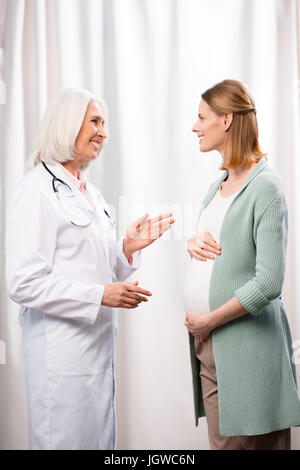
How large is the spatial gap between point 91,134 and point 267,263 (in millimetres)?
623

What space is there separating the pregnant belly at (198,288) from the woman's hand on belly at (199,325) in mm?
28

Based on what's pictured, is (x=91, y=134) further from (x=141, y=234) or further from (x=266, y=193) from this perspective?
(x=266, y=193)

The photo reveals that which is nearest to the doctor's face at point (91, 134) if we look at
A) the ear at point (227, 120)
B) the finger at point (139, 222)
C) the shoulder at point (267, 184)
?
the finger at point (139, 222)

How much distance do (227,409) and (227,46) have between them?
58.7 inches

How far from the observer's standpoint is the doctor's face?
4.75ft

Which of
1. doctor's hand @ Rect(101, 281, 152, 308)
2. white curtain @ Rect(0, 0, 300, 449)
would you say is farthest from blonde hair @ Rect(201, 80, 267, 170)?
white curtain @ Rect(0, 0, 300, 449)

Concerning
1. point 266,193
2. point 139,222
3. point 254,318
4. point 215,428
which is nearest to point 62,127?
point 139,222

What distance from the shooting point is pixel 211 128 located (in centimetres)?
142

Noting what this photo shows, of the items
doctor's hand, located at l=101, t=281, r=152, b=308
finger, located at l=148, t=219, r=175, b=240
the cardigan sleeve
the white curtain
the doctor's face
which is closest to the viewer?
the cardigan sleeve

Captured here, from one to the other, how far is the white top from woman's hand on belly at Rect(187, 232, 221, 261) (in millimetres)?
14

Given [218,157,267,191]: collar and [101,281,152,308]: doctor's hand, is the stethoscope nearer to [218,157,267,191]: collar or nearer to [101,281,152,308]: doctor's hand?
[101,281,152,308]: doctor's hand

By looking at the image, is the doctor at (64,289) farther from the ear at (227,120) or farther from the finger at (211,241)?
the ear at (227,120)

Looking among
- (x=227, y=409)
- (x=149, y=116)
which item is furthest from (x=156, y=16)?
(x=227, y=409)

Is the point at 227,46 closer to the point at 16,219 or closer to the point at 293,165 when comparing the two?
the point at 293,165
